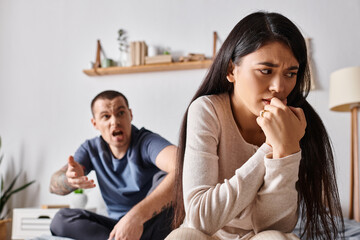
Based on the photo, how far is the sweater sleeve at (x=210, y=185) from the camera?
0.79 metres

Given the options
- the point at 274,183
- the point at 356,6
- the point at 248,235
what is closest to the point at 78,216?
the point at 248,235

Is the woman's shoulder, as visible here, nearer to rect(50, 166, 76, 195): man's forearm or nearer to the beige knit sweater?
the beige knit sweater

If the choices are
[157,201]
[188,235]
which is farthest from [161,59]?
[188,235]

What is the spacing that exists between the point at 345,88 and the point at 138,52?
1.64 meters

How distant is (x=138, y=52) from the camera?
123 inches

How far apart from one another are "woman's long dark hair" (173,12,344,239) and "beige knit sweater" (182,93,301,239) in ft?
0.32

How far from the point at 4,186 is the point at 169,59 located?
1.86 metres

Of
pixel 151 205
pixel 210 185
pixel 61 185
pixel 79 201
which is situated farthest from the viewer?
pixel 79 201

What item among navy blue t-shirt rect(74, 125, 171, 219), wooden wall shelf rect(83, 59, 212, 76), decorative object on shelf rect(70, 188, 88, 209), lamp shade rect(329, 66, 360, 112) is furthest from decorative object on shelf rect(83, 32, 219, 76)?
navy blue t-shirt rect(74, 125, 171, 219)

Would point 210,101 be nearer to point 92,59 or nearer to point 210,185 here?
point 210,185

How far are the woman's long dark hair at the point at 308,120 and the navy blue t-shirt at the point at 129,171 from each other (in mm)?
649

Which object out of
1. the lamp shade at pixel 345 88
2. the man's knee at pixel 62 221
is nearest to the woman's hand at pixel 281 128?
the man's knee at pixel 62 221

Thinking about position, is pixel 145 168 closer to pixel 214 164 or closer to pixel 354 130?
pixel 214 164

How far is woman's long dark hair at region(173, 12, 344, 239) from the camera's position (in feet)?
2.98
